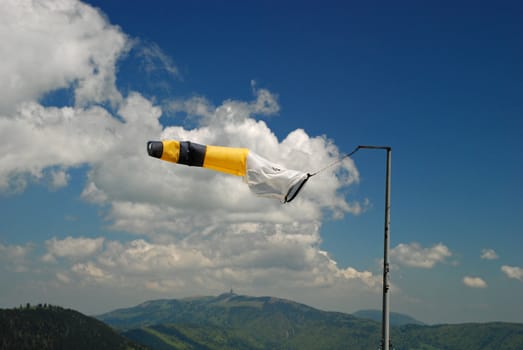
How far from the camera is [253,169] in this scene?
983 cm

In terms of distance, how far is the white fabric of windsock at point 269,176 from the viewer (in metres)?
9.79

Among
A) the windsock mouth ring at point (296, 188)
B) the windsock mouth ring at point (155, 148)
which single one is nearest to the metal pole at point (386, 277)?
the windsock mouth ring at point (296, 188)

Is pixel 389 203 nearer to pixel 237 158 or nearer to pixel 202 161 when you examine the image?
pixel 237 158

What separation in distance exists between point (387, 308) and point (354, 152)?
3035 mm

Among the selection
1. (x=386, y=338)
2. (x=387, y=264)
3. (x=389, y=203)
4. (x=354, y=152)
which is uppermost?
(x=354, y=152)

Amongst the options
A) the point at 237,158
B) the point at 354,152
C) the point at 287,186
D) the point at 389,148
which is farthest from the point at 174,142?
the point at 389,148

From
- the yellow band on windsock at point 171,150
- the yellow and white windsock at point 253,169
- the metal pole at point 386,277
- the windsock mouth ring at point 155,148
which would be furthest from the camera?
the metal pole at point 386,277

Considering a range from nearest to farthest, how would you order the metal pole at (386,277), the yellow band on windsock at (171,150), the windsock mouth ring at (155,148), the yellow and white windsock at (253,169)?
the windsock mouth ring at (155,148) → the yellow band on windsock at (171,150) → the yellow and white windsock at (253,169) → the metal pole at (386,277)

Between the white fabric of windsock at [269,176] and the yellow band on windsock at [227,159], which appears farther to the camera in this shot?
the white fabric of windsock at [269,176]

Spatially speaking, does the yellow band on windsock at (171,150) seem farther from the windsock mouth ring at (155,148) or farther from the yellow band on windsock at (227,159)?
the yellow band on windsock at (227,159)

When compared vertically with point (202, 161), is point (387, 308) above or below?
below

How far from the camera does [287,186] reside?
9.81m

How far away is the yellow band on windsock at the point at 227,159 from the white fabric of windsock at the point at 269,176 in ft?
0.39

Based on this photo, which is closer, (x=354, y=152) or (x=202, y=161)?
(x=202, y=161)
